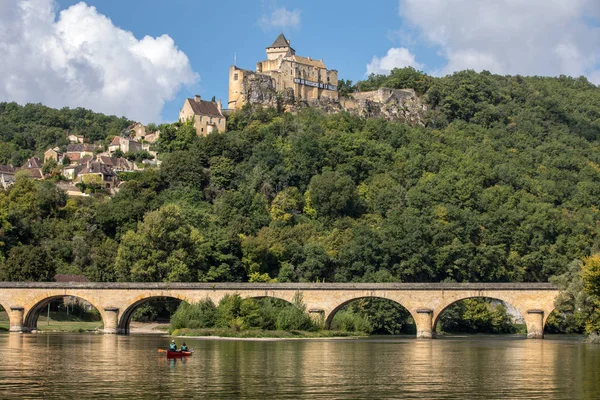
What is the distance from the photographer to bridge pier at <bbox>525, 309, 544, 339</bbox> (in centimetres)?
6812

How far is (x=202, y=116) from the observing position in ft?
381

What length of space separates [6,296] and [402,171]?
49916 millimetres

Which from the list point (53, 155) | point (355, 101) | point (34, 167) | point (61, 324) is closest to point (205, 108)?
point (355, 101)

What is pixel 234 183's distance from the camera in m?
106

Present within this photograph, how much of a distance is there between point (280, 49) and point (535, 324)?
6750 cm

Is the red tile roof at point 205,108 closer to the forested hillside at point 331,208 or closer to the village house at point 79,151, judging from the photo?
the forested hillside at point 331,208

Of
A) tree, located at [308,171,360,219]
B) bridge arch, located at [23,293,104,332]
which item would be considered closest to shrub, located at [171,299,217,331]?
bridge arch, located at [23,293,104,332]

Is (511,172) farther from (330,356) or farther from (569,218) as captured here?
(330,356)

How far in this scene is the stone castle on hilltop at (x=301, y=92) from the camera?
4742 inches

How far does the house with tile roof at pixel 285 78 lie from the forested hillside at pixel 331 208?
11.8ft

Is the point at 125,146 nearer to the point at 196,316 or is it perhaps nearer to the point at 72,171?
the point at 72,171

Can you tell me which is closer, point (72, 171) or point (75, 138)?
point (72, 171)

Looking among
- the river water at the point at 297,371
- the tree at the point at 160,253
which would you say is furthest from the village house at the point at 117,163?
the river water at the point at 297,371

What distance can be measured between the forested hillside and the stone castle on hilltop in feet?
9.13
